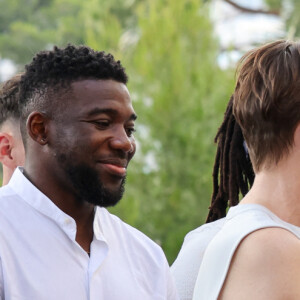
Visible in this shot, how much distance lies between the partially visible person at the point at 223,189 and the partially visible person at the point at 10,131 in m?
0.97

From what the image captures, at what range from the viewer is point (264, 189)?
7.09 ft

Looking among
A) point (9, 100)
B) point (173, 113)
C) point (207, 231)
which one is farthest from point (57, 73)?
point (173, 113)

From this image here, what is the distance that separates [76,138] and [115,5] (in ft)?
66.3

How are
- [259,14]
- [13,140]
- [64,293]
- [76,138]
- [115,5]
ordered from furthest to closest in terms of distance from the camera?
[259,14], [115,5], [13,140], [76,138], [64,293]

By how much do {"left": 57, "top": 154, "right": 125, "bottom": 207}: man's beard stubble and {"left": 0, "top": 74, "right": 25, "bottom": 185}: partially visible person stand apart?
1.07 m

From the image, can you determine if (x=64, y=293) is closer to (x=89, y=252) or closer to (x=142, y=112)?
(x=89, y=252)

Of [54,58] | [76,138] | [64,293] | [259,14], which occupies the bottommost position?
[64,293]

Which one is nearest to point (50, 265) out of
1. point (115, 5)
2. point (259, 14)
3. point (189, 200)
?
point (189, 200)

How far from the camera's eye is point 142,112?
14656mm

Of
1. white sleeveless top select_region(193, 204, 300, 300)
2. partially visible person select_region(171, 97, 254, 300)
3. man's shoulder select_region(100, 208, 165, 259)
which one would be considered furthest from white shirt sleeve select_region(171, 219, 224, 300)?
white sleeveless top select_region(193, 204, 300, 300)

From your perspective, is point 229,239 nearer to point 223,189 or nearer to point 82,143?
point 82,143

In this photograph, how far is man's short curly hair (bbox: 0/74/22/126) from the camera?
3831 millimetres

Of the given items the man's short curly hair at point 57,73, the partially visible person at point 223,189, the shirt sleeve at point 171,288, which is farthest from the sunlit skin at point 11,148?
the shirt sleeve at point 171,288

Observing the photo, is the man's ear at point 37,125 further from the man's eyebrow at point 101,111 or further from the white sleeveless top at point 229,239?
the white sleeveless top at point 229,239
